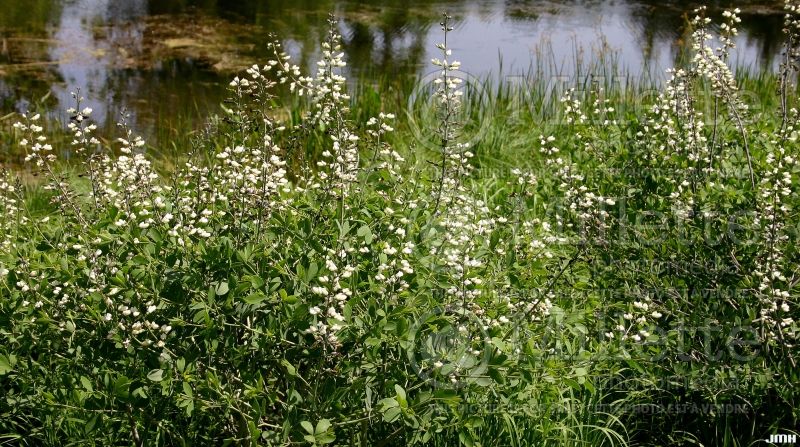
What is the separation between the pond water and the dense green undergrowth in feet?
16.1

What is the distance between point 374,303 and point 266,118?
82cm

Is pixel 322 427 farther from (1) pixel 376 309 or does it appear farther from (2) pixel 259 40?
(2) pixel 259 40

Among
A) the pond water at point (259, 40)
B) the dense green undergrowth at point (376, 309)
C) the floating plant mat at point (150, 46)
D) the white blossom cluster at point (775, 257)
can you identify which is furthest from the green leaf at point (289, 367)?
the floating plant mat at point (150, 46)

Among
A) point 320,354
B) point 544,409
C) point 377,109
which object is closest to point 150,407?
point 320,354

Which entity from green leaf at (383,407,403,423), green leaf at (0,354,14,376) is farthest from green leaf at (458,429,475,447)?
green leaf at (0,354,14,376)

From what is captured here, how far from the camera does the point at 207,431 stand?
342cm

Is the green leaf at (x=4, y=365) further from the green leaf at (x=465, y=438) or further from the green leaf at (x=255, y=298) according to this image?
the green leaf at (x=465, y=438)

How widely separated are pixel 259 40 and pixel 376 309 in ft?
31.0

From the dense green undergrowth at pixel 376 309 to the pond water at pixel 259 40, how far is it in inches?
194

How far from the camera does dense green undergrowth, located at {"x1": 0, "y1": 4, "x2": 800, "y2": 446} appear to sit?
2816mm

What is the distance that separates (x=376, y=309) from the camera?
2.74 metres

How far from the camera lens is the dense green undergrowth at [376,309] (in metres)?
2.82

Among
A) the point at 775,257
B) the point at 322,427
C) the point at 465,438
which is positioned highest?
the point at 775,257

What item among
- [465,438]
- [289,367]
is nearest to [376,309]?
A: [289,367]
